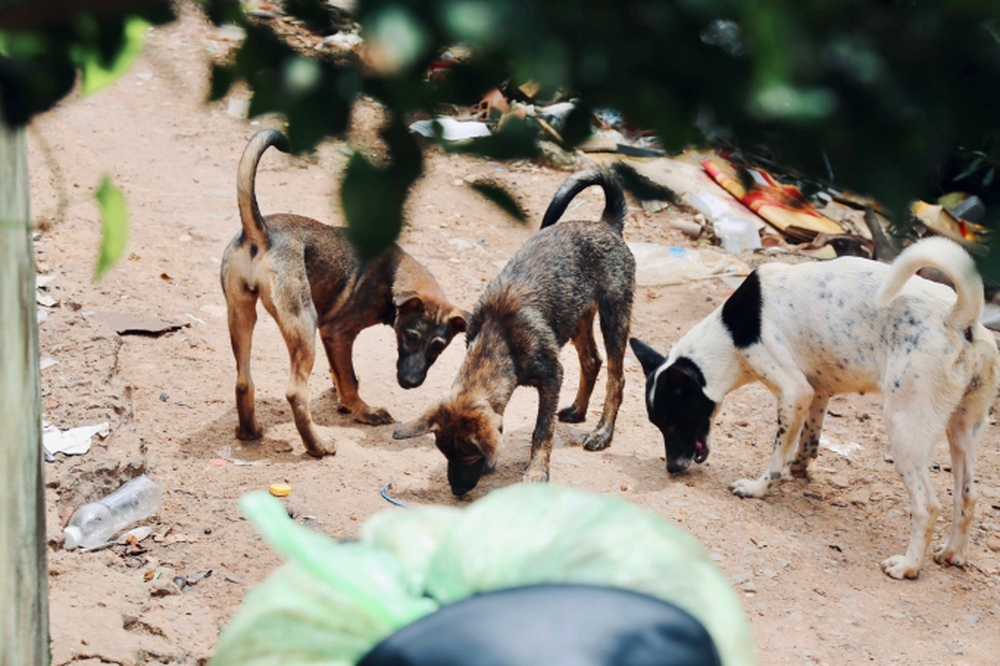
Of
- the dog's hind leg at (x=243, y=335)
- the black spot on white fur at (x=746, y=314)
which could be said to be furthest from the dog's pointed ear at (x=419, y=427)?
the black spot on white fur at (x=746, y=314)

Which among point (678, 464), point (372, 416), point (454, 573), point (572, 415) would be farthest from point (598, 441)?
point (454, 573)

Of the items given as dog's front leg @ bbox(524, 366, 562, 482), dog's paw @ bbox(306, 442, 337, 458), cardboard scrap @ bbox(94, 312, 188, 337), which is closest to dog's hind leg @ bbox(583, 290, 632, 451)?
dog's front leg @ bbox(524, 366, 562, 482)

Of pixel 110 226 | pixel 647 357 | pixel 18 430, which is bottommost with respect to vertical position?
pixel 647 357

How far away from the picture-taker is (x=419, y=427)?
538 cm

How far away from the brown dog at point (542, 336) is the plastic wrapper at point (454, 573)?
13.7 feet

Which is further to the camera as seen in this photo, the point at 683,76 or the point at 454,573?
the point at 454,573

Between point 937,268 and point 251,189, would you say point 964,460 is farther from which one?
point 251,189

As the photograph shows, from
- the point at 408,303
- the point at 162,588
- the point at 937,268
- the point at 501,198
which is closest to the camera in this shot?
the point at 501,198

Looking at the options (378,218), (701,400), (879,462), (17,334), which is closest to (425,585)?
(378,218)

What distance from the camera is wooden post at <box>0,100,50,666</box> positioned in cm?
191

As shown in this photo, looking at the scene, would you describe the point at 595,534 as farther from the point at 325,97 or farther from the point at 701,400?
the point at 701,400

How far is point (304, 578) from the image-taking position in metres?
1.07

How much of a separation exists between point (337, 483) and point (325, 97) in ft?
14.8

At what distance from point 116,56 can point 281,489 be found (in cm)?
437
